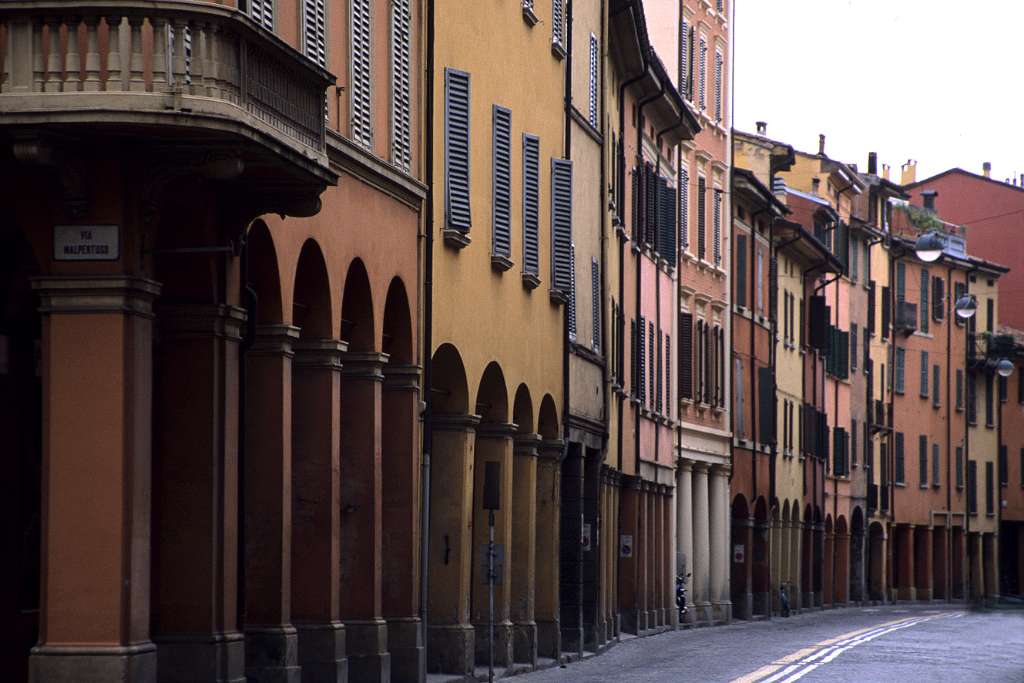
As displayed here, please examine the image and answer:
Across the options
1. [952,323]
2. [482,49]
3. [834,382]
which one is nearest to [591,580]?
[482,49]

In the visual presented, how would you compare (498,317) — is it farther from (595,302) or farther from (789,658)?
(595,302)

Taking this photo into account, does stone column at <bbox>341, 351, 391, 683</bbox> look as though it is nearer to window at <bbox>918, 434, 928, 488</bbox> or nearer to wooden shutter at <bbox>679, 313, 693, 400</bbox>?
wooden shutter at <bbox>679, 313, 693, 400</bbox>

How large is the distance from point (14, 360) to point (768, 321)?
49.2 metres

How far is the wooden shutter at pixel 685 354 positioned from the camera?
176 ft

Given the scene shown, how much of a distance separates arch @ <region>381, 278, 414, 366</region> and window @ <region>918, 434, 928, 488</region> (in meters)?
67.5

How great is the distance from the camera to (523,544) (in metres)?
32.4

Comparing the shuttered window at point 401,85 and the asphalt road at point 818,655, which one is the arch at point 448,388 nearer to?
the shuttered window at point 401,85

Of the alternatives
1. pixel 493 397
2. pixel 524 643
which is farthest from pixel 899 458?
pixel 493 397

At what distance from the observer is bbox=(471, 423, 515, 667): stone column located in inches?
1185

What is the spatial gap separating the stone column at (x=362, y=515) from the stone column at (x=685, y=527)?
30966mm

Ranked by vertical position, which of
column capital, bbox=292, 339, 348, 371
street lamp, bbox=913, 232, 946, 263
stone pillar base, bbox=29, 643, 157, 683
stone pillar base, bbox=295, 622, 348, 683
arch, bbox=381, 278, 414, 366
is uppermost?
street lamp, bbox=913, 232, 946, 263

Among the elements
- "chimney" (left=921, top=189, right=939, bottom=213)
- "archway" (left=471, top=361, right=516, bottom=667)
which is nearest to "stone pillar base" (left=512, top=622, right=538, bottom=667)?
"archway" (left=471, top=361, right=516, bottom=667)

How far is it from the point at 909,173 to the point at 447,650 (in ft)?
280

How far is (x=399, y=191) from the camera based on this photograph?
973 inches
